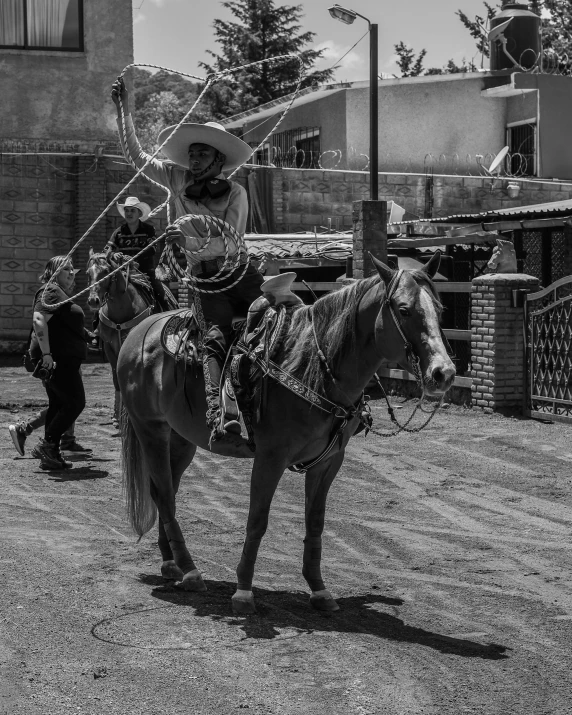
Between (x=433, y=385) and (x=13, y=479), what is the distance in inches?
248

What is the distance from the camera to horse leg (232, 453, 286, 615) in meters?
6.04

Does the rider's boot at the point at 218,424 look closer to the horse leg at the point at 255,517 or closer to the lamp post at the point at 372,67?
the horse leg at the point at 255,517

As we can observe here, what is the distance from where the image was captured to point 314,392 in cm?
596

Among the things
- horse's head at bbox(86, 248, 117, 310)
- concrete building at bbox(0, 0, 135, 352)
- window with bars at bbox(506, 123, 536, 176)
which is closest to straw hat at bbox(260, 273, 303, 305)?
horse's head at bbox(86, 248, 117, 310)

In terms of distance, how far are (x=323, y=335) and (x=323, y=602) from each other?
1.54 meters

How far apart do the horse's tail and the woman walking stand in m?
3.80

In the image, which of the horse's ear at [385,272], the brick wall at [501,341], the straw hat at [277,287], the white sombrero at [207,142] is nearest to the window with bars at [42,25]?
the brick wall at [501,341]

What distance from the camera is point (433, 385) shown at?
531cm

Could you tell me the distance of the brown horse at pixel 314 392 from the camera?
5547mm

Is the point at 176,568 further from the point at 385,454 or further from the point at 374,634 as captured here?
the point at 385,454

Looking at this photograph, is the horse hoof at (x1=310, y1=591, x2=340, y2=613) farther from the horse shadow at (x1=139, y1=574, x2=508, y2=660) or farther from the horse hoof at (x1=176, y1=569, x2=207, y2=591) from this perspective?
the horse hoof at (x1=176, y1=569, x2=207, y2=591)

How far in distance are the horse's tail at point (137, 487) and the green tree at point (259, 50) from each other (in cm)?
4314

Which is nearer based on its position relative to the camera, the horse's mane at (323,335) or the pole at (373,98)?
the horse's mane at (323,335)

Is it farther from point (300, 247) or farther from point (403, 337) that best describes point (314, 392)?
point (300, 247)
